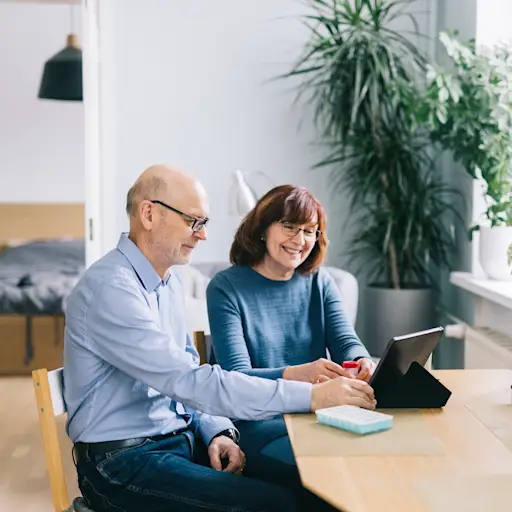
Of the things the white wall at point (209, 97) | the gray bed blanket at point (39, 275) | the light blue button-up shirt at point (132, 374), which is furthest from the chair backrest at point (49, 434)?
the gray bed blanket at point (39, 275)

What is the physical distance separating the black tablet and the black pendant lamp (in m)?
4.79

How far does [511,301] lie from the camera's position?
3.27m

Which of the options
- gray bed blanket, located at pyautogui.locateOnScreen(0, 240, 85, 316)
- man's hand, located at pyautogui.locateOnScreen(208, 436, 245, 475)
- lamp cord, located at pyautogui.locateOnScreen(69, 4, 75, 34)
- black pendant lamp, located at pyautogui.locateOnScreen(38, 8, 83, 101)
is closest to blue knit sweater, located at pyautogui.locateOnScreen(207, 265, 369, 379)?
man's hand, located at pyautogui.locateOnScreen(208, 436, 245, 475)

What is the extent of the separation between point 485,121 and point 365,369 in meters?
1.94

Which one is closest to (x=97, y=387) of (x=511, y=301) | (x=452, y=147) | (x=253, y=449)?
(x=253, y=449)

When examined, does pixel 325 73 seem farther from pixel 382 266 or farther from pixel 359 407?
pixel 359 407

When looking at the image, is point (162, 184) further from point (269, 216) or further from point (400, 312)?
point (400, 312)

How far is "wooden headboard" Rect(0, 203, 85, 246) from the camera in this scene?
725 cm

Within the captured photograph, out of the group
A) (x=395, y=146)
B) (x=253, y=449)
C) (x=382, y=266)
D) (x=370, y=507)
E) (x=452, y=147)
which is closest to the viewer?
(x=370, y=507)

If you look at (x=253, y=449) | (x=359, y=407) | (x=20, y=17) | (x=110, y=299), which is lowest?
→ (x=253, y=449)

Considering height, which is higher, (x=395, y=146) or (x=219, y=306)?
(x=395, y=146)

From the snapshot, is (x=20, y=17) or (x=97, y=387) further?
(x=20, y=17)

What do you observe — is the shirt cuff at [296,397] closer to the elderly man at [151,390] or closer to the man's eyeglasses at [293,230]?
the elderly man at [151,390]

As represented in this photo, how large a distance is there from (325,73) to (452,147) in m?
1.01
